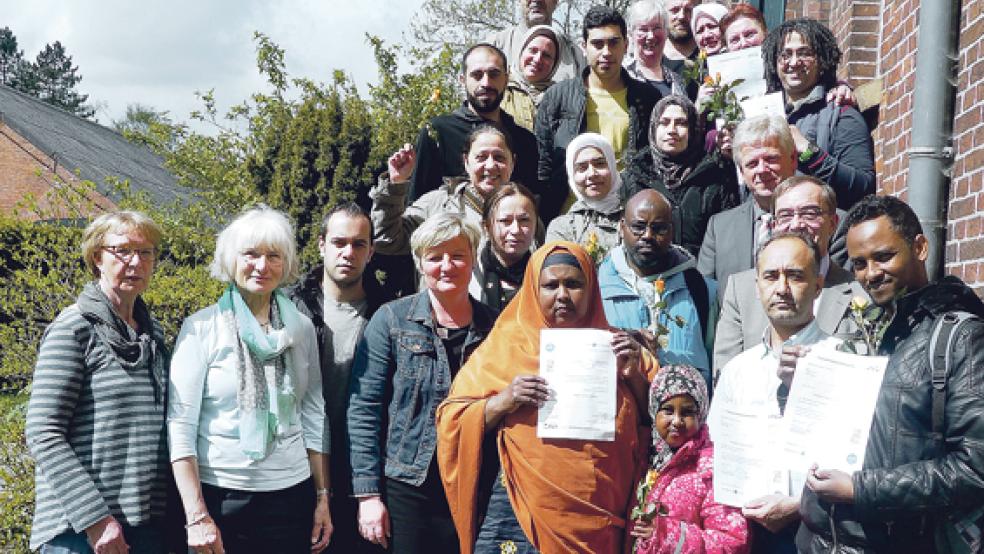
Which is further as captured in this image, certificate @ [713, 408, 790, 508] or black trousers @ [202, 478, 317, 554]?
black trousers @ [202, 478, 317, 554]

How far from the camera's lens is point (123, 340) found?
398 centimetres

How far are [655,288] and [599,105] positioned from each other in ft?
7.43

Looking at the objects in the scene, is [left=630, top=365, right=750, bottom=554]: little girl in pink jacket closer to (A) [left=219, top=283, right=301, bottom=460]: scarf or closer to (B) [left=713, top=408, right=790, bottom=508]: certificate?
(B) [left=713, top=408, right=790, bottom=508]: certificate

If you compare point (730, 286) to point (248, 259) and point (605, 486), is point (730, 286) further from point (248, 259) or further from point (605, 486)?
point (248, 259)

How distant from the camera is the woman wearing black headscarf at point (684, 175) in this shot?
527 cm

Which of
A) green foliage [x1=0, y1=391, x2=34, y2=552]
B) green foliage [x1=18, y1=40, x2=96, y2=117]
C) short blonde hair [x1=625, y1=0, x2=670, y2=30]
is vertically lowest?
green foliage [x1=0, y1=391, x2=34, y2=552]

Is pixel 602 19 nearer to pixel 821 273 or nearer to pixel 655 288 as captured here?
pixel 655 288

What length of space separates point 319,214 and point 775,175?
5.82 m

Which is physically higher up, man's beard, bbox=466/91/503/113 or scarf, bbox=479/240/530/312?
man's beard, bbox=466/91/503/113

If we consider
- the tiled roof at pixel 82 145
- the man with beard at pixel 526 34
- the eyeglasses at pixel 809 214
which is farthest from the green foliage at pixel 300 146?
the tiled roof at pixel 82 145

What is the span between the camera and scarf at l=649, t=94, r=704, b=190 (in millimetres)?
5344

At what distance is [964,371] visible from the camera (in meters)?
2.88

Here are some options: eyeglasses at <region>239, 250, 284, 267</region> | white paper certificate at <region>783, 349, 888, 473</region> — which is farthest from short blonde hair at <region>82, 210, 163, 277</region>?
white paper certificate at <region>783, 349, 888, 473</region>

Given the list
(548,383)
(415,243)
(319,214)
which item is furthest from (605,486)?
(319,214)
